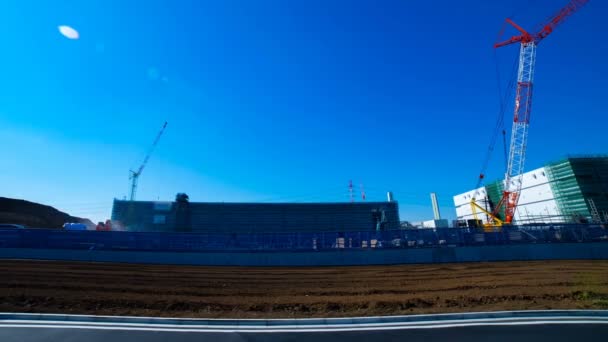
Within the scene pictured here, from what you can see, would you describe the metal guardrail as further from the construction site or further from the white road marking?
the white road marking

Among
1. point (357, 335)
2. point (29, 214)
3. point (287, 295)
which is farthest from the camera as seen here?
point (29, 214)

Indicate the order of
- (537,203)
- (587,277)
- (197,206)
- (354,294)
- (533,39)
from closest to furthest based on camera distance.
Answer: (354,294) → (587,277) → (533,39) → (537,203) → (197,206)

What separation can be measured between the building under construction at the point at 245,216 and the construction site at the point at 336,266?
2047 centimetres

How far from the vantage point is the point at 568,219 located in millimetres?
55562

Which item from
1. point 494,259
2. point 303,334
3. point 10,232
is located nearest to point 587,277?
point 494,259

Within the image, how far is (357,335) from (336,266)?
17.7 meters

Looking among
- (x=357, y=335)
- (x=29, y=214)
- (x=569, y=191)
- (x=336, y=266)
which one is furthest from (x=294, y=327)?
(x=29, y=214)

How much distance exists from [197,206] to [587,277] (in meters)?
76.1

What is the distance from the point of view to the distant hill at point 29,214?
2318 inches

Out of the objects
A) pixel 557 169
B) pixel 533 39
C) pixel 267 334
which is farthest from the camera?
pixel 557 169

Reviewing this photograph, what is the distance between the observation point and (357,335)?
21.2 ft

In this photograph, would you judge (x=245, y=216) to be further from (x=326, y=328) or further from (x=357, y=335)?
(x=357, y=335)

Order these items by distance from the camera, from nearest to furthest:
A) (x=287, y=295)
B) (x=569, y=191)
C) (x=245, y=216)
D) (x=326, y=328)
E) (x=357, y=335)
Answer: (x=357, y=335) < (x=326, y=328) < (x=287, y=295) < (x=569, y=191) < (x=245, y=216)

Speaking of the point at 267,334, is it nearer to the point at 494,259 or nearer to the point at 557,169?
the point at 494,259
